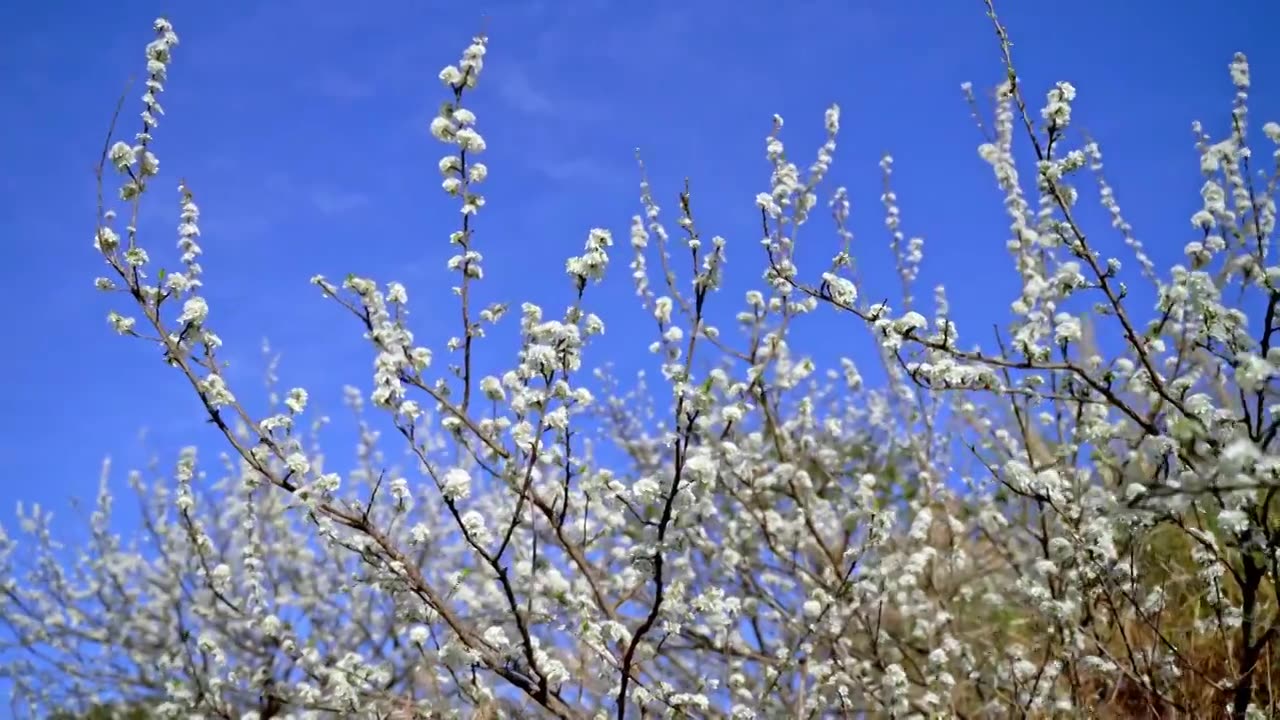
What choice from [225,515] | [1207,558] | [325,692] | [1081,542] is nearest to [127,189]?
[325,692]

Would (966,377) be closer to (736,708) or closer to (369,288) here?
(736,708)

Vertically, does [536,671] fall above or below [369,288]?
below

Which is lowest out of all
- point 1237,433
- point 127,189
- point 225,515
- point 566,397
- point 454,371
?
point 1237,433

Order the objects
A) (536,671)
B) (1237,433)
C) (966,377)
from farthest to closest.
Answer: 1. (966,377)
2. (536,671)
3. (1237,433)

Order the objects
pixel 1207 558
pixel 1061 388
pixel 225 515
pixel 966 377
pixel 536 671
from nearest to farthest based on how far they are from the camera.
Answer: pixel 536 671, pixel 966 377, pixel 1207 558, pixel 1061 388, pixel 225 515

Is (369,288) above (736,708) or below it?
above

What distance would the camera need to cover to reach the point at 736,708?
3977mm

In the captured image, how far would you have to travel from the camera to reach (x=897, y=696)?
4.21 meters

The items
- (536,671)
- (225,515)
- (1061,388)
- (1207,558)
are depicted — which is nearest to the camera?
(536,671)

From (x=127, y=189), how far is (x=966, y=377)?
3025 mm

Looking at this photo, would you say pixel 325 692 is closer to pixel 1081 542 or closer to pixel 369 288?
pixel 369 288

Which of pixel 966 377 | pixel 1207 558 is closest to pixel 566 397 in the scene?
pixel 966 377

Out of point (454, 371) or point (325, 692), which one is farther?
point (325, 692)

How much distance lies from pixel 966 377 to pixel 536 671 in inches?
68.4
